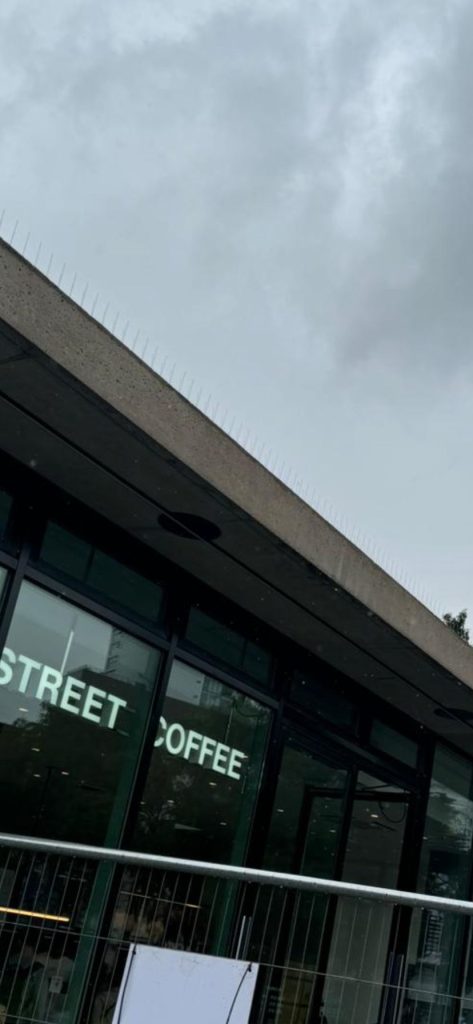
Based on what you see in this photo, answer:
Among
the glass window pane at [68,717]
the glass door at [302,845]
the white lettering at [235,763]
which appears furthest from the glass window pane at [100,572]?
the glass door at [302,845]

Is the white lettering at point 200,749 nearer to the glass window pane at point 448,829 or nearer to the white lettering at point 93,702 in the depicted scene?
the white lettering at point 93,702

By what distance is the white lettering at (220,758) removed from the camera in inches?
373

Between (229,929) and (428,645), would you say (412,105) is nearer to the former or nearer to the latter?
(428,645)

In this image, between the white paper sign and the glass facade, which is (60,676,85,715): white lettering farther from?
the white paper sign

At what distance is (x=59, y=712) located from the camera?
319 inches

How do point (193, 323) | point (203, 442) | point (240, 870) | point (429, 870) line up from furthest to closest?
point (193, 323) → point (429, 870) → point (203, 442) → point (240, 870)

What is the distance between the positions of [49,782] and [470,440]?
20762mm

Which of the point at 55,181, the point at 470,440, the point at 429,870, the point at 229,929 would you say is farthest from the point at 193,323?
the point at 229,929

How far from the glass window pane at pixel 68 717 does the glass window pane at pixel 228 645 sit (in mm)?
606

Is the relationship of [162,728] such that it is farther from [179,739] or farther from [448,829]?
[448,829]

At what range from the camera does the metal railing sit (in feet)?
17.1

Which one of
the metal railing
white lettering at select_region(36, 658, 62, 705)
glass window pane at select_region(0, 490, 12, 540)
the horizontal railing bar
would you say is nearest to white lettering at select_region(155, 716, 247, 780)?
the metal railing

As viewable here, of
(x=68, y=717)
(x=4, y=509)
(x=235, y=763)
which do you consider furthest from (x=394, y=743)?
(x=4, y=509)

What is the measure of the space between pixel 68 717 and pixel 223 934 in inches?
94.6
